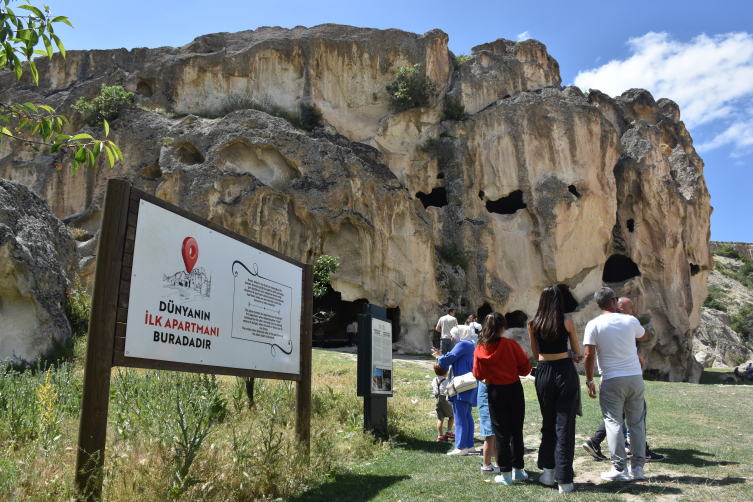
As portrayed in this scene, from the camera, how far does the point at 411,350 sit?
20.4m

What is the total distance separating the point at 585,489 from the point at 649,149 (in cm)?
2619

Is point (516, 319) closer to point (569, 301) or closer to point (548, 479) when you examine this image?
point (569, 301)

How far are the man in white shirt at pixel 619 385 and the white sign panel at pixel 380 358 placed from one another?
9.19 feet

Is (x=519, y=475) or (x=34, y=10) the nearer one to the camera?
(x=34, y=10)

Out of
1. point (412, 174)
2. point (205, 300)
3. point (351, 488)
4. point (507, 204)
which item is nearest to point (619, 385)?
point (351, 488)

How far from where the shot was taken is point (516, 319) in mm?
24422

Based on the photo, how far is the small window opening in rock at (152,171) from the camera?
68.2 ft

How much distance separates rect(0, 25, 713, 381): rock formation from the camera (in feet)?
66.9

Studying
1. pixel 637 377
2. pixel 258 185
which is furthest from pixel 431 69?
pixel 637 377

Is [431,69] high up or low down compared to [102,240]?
up

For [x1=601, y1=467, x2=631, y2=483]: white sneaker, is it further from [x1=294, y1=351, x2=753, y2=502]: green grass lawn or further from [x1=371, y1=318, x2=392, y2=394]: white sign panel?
[x1=371, y1=318, x2=392, y2=394]: white sign panel

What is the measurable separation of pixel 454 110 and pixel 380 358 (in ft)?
67.9

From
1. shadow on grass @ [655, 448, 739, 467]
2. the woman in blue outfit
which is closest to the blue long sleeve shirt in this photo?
the woman in blue outfit

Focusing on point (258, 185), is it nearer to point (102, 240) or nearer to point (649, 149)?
point (102, 240)
